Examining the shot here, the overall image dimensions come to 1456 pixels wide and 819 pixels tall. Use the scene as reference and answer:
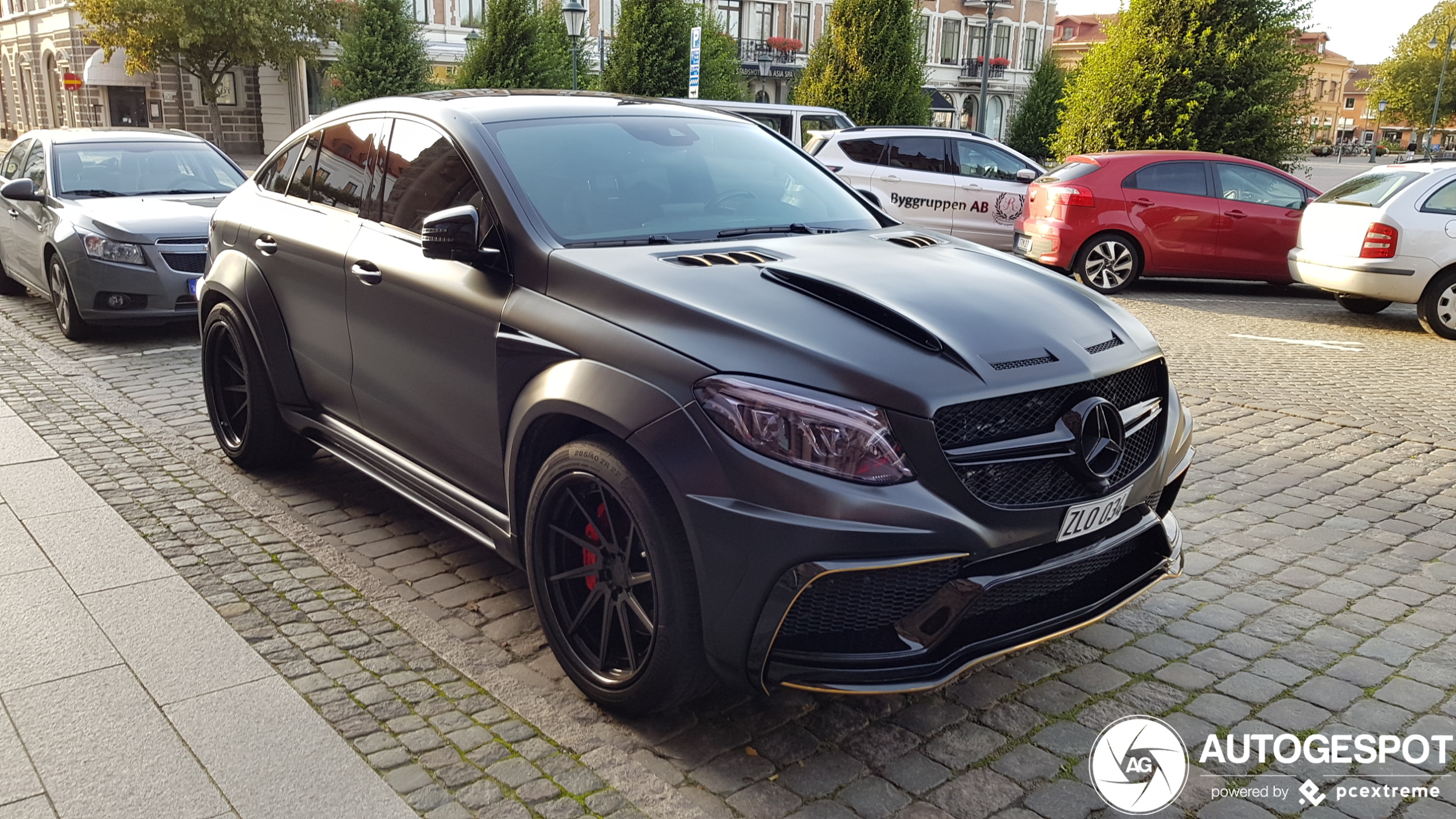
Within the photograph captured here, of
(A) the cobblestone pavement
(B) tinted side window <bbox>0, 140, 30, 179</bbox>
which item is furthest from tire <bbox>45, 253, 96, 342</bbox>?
(A) the cobblestone pavement

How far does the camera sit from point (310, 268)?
4.67 metres

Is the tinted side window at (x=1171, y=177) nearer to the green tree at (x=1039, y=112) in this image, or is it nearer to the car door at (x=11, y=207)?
the car door at (x=11, y=207)

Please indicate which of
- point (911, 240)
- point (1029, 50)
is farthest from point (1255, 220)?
point (1029, 50)

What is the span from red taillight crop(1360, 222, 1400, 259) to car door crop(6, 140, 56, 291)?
11.2 metres

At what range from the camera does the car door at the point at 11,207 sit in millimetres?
10367

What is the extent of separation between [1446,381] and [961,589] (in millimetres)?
7059

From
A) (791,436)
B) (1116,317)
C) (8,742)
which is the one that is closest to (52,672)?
(8,742)

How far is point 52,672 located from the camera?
11.8 feet

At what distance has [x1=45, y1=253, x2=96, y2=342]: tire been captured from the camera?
352 inches

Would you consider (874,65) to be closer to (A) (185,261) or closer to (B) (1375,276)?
(B) (1375,276)

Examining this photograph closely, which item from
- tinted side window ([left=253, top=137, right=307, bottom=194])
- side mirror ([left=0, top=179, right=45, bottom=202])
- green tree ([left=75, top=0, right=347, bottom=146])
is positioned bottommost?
side mirror ([left=0, top=179, right=45, bottom=202])

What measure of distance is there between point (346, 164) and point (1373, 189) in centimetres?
964

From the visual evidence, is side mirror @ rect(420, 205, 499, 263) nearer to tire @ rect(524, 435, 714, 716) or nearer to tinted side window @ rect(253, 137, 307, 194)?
tire @ rect(524, 435, 714, 716)

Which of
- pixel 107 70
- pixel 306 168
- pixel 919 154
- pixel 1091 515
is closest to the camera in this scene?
pixel 1091 515
